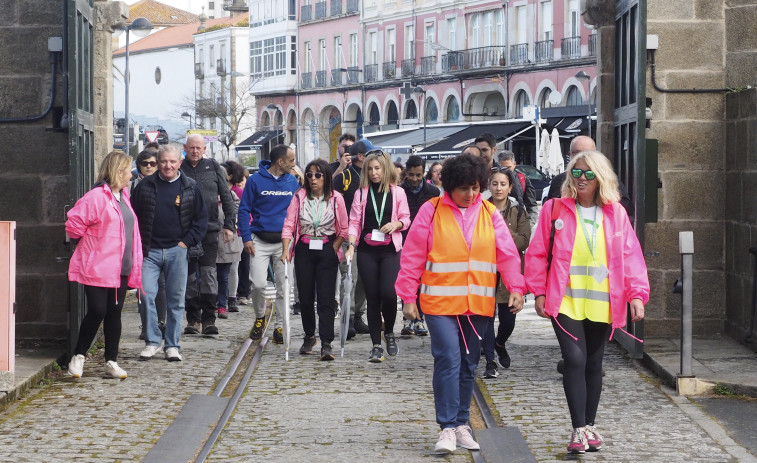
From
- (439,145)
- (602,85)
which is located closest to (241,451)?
(602,85)

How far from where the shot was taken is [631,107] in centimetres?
1130

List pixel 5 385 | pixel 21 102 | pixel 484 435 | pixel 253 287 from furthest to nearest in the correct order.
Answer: pixel 253 287 → pixel 21 102 → pixel 5 385 → pixel 484 435

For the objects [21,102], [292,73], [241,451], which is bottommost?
[241,451]

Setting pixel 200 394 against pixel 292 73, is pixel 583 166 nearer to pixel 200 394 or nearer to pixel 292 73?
pixel 200 394

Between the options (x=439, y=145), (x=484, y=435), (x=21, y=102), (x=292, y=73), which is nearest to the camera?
(x=484, y=435)

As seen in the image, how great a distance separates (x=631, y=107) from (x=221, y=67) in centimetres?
7958

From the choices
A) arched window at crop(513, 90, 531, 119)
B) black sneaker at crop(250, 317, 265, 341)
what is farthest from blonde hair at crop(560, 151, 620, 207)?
arched window at crop(513, 90, 531, 119)

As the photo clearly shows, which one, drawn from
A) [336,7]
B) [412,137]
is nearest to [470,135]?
[412,137]

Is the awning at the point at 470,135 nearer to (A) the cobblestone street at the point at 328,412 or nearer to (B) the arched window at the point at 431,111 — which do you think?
(B) the arched window at the point at 431,111

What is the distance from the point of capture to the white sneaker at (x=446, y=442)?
758cm

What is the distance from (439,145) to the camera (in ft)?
161

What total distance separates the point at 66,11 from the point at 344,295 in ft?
10.8

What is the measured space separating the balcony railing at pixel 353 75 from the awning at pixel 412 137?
11.6 metres

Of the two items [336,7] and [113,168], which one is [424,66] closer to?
[336,7]
